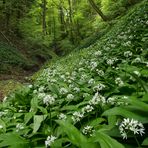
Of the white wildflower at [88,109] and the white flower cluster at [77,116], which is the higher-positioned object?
the white wildflower at [88,109]

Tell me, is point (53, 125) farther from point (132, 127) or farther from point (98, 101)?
point (132, 127)

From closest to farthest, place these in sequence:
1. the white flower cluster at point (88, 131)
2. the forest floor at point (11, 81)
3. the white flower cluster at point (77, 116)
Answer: the white flower cluster at point (88, 131) → the white flower cluster at point (77, 116) → the forest floor at point (11, 81)

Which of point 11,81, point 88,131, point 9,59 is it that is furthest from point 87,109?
point 9,59

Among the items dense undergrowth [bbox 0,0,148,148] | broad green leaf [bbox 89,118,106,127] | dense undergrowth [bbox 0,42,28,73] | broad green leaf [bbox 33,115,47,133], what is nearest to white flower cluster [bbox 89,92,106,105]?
dense undergrowth [bbox 0,0,148,148]

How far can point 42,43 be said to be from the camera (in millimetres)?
34906

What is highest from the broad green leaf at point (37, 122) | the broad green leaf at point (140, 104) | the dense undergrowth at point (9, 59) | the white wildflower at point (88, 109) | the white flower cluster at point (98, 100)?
the dense undergrowth at point (9, 59)

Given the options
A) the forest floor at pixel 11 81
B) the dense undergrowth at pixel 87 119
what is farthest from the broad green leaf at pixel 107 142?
the forest floor at pixel 11 81

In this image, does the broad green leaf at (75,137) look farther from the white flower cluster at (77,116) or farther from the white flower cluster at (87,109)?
the white flower cluster at (87,109)

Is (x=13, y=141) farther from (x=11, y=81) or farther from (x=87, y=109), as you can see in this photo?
(x=11, y=81)

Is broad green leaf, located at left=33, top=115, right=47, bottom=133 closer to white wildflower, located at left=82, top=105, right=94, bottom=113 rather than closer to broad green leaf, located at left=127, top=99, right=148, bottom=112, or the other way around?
white wildflower, located at left=82, top=105, right=94, bottom=113

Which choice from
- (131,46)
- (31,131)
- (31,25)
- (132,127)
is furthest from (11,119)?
(31,25)

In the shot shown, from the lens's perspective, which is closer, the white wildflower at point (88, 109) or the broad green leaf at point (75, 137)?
the broad green leaf at point (75, 137)

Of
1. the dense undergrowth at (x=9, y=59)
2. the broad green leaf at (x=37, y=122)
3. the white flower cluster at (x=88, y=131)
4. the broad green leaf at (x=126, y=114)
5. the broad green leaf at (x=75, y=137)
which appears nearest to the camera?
the broad green leaf at (x=75, y=137)

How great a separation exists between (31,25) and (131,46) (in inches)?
1070
